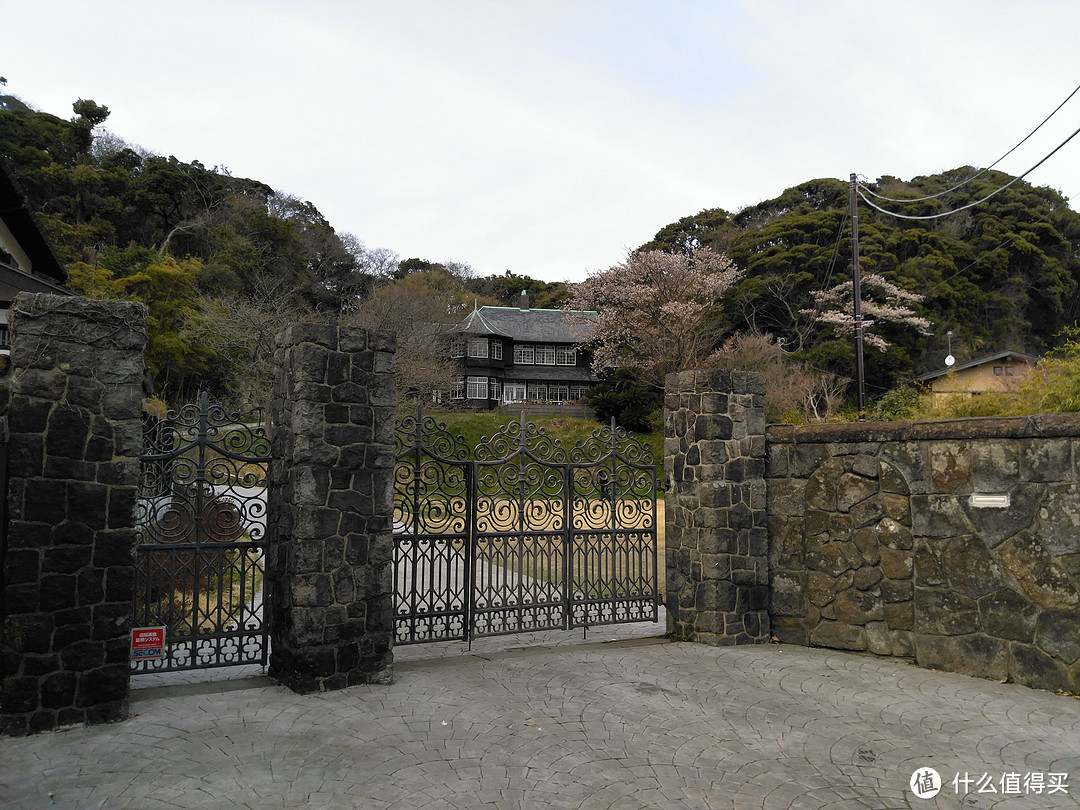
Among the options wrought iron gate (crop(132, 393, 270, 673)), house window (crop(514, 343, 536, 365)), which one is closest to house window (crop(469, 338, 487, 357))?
house window (crop(514, 343, 536, 365))

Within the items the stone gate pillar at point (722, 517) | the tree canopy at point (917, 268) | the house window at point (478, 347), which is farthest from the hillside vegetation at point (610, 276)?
the stone gate pillar at point (722, 517)

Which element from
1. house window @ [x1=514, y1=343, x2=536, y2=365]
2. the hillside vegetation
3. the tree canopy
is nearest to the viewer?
the hillside vegetation

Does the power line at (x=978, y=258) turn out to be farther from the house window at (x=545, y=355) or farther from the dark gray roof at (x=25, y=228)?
the dark gray roof at (x=25, y=228)

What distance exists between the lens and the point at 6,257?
47.1 ft

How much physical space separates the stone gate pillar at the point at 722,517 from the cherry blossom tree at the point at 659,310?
20.3 metres

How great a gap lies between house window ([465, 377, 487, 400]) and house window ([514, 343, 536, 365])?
2738 mm

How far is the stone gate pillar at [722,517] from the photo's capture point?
21.8 ft

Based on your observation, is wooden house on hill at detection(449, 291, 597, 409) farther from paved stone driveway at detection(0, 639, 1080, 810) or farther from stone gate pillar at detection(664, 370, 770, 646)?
paved stone driveway at detection(0, 639, 1080, 810)

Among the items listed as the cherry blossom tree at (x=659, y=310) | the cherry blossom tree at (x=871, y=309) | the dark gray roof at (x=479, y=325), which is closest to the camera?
the cherry blossom tree at (x=871, y=309)

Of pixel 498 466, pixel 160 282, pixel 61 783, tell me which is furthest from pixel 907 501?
pixel 160 282

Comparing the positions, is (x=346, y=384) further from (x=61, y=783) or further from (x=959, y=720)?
(x=959, y=720)

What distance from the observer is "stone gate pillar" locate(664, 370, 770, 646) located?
6652 mm

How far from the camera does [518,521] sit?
6.75 m

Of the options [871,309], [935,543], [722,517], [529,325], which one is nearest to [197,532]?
[722,517]
